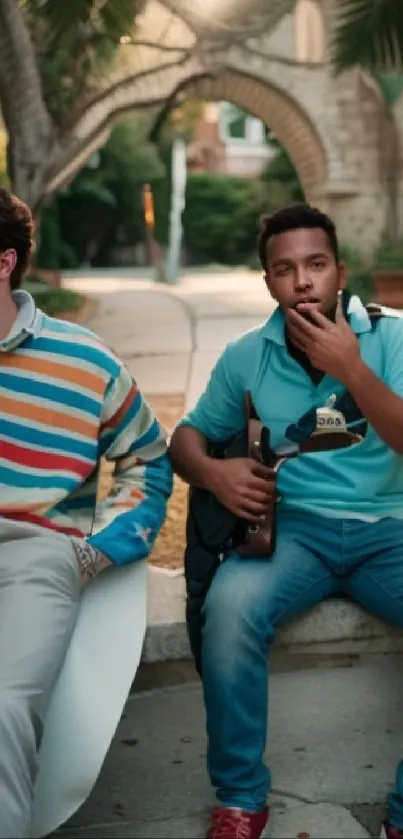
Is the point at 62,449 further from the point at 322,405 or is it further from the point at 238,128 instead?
the point at 238,128

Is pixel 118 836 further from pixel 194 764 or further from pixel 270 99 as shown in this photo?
pixel 270 99

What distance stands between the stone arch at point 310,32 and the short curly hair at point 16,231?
12809mm

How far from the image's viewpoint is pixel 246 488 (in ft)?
7.45

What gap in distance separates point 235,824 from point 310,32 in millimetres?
17631

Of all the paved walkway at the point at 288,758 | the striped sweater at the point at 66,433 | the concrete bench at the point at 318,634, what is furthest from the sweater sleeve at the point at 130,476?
the paved walkway at the point at 288,758

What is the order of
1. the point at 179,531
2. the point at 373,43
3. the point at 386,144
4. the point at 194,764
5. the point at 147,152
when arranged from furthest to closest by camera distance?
the point at 147,152
the point at 386,144
the point at 373,43
the point at 179,531
the point at 194,764

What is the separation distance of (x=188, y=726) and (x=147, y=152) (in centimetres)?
2759

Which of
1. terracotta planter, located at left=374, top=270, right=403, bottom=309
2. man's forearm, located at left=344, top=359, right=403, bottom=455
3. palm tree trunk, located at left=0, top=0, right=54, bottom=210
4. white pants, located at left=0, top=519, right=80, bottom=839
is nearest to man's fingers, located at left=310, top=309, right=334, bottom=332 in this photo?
man's forearm, located at left=344, top=359, right=403, bottom=455

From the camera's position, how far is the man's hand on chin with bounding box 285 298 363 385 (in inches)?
85.3

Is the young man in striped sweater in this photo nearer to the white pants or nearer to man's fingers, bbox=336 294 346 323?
the white pants

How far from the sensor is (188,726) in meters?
2.74

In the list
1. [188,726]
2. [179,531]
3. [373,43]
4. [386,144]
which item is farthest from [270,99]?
[188,726]

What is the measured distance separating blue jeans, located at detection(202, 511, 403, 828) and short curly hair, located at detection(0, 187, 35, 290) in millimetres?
753

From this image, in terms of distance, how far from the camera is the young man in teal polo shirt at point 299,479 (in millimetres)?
2109
